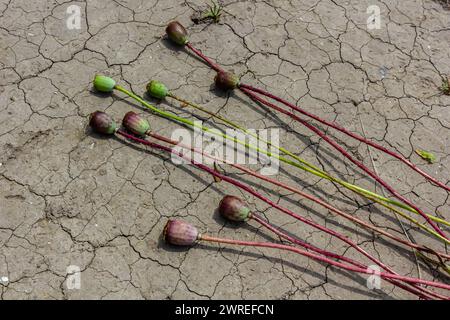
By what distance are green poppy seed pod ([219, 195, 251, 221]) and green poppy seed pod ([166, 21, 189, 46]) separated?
5.00 feet

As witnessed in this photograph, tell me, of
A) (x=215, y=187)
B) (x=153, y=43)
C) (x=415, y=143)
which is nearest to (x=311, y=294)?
(x=215, y=187)

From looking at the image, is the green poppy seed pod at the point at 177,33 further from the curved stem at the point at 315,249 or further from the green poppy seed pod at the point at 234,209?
the curved stem at the point at 315,249

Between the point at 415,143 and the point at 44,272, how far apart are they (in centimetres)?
299

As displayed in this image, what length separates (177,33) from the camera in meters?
3.68

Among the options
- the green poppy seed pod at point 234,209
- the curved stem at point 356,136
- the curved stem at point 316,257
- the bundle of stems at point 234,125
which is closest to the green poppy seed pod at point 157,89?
the bundle of stems at point 234,125

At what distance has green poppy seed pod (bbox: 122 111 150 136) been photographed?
10.6ft

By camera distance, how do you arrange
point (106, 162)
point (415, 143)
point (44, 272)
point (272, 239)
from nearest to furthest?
point (44, 272)
point (272, 239)
point (106, 162)
point (415, 143)

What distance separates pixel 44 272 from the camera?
2879 mm

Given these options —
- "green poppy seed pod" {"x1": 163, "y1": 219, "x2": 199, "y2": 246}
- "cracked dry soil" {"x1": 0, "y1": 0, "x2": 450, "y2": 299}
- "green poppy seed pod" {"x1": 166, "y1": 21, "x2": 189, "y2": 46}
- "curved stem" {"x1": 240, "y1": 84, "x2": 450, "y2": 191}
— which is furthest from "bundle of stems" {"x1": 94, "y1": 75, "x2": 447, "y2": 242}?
"green poppy seed pod" {"x1": 163, "y1": 219, "x2": 199, "y2": 246}

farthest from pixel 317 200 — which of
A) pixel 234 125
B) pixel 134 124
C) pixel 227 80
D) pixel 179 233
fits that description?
pixel 134 124

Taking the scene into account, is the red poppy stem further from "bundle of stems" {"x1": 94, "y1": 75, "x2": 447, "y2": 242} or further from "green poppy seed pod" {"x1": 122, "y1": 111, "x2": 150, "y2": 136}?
"green poppy seed pod" {"x1": 122, "y1": 111, "x2": 150, "y2": 136}

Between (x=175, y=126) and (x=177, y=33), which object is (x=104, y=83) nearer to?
(x=175, y=126)

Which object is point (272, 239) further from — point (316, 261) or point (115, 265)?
point (115, 265)

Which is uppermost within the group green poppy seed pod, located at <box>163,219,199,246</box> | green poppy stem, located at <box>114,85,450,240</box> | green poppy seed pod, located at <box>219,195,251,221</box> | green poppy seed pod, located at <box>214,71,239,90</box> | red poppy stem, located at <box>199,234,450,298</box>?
green poppy seed pod, located at <box>214,71,239,90</box>
